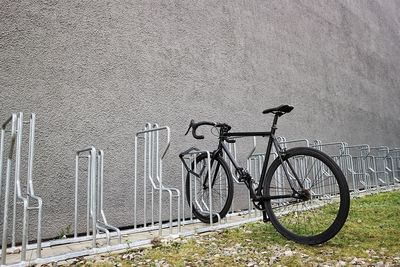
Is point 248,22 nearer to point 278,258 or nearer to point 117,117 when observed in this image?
point 117,117

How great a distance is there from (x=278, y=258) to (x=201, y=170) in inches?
57.1

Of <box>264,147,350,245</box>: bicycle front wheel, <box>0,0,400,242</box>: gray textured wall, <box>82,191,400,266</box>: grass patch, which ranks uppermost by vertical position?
<box>0,0,400,242</box>: gray textured wall

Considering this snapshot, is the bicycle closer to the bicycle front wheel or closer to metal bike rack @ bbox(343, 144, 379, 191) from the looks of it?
the bicycle front wheel

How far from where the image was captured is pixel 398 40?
11641 millimetres

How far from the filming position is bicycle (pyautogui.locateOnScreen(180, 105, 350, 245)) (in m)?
2.47

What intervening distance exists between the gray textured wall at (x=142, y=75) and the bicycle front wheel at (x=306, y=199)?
1530 mm

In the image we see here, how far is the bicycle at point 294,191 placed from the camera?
2.47m

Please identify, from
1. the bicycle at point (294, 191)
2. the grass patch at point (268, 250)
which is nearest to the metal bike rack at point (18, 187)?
the grass patch at point (268, 250)

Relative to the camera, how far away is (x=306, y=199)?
257cm

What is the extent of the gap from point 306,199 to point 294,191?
106 mm

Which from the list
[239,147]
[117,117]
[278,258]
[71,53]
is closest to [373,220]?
[278,258]

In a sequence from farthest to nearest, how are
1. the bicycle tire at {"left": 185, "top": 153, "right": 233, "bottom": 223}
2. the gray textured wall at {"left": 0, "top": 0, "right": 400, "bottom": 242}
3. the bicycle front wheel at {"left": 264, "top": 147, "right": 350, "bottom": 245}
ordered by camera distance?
the bicycle tire at {"left": 185, "top": 153, "right": 233, "bottom": 223} → the gray textured wall at {"left": 0, "top": 0, "right": 400, "bottom": 242} → the bicycle front wheel at {"left": 264, "top": 147, "right": 350, "bottom": 245}

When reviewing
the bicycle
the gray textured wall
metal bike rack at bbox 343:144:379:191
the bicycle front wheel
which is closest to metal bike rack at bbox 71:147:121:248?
the gray textured wall

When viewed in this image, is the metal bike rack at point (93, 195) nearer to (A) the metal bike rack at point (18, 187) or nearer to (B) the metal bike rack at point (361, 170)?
(A) the metal bike rack at point (18, 187)
